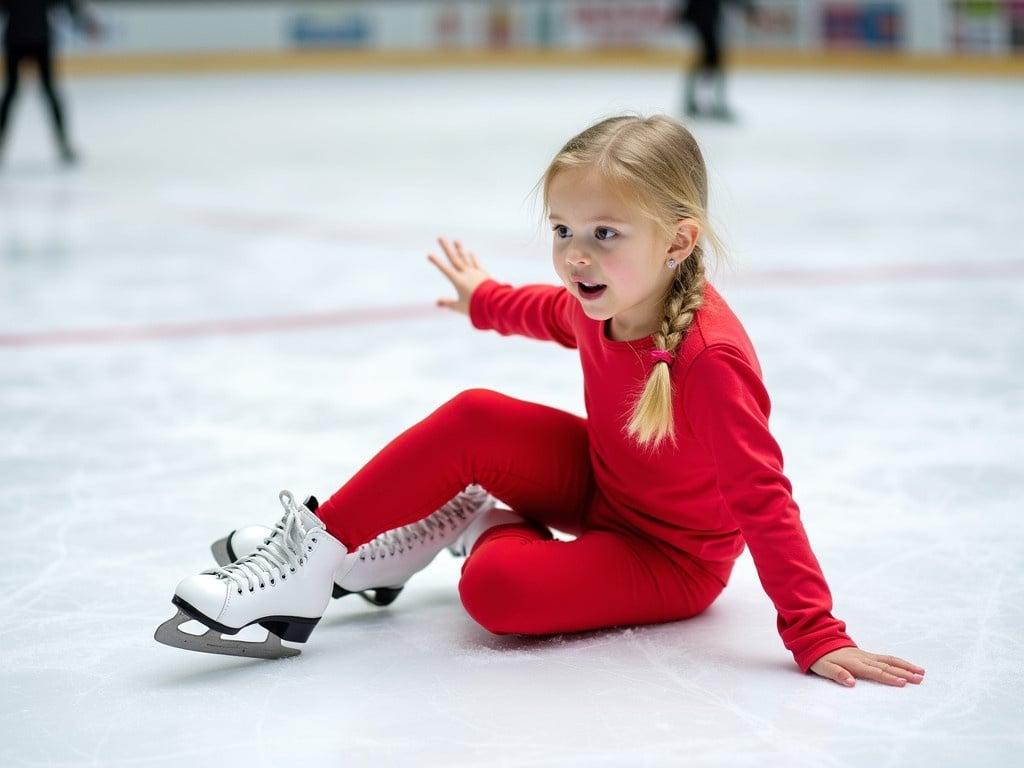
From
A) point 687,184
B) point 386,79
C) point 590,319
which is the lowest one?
point 386,79

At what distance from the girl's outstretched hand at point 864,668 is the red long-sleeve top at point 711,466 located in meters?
0.01

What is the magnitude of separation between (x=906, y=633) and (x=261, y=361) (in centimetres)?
201

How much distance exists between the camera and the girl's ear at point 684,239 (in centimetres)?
175

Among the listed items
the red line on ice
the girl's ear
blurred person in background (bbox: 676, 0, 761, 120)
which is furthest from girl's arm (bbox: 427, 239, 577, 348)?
blurred person in background (bbox: 676, 0, 761, 120)

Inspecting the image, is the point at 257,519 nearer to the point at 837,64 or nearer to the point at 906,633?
the point at 906,633

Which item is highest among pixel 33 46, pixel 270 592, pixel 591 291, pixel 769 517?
pixel 591 291

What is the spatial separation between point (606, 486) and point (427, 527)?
25 centimetres

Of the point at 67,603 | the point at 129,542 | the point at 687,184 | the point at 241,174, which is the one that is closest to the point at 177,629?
the point at 67,603

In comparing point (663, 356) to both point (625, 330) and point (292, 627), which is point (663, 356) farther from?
point (292, 627)

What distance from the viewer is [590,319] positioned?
190 cm

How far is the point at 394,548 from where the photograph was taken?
1908 mm

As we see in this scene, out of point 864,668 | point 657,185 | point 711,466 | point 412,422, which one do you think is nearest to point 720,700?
point 864,668

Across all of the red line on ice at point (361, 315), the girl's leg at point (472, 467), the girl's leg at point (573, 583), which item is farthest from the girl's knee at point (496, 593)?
the red line on ice at point (361, 315)

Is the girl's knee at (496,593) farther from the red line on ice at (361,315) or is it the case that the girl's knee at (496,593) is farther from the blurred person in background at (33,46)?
the blurred person in background at (33,46)
